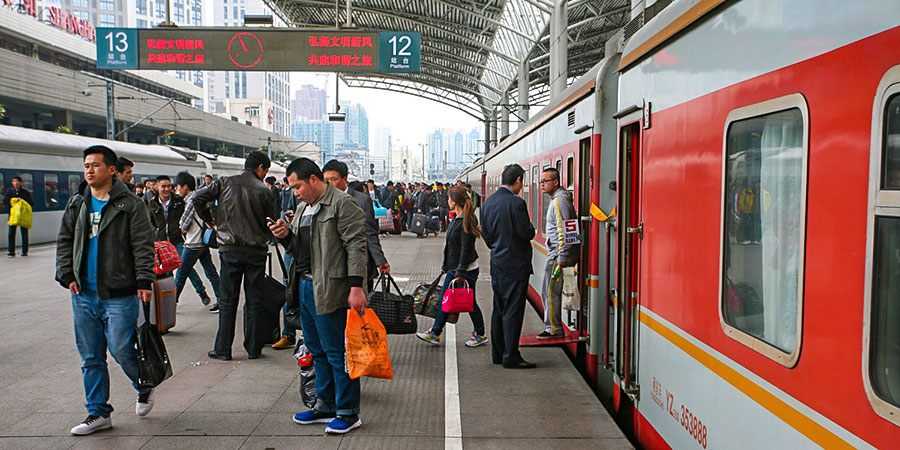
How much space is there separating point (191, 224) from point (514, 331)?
4337mm

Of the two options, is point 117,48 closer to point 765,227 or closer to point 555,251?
point 555,251

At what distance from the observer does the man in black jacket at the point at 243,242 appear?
693cm

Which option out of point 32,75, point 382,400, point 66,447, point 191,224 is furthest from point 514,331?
point 32,75

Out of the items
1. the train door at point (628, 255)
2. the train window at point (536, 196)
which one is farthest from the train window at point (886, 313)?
the train window at point (536, 196)

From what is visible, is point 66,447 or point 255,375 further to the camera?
point 255,375

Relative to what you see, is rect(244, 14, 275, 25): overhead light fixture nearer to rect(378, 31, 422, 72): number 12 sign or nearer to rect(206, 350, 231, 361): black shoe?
rect(378, 31, 422, 72): number 12 sign

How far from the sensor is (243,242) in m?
6.92

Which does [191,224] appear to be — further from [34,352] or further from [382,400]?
[382,400]

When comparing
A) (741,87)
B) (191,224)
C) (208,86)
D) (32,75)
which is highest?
(208,86)

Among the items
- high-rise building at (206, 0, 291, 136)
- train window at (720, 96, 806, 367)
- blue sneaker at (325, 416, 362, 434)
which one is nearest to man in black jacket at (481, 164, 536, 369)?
blue sneaker at (325, 416, 362, 434)

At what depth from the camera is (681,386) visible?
3.77 metres

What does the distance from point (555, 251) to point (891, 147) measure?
16.9ft

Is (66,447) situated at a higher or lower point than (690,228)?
lower

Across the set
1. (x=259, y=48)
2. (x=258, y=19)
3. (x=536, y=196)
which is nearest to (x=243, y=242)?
(x=536, y=196)
